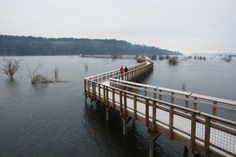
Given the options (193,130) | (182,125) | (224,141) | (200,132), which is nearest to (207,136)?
(193,130)

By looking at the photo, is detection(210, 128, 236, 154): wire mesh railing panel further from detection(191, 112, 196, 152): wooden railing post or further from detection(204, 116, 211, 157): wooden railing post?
detection(191, 112, 196, 152): wooden railing post

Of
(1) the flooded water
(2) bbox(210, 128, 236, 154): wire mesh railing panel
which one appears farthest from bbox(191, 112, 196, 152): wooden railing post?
(1) the flooded water

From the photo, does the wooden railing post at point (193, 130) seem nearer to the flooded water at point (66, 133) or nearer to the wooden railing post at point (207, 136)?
the wooden railing post at point (207, 136)

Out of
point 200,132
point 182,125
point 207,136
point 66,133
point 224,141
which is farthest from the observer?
point 66,133

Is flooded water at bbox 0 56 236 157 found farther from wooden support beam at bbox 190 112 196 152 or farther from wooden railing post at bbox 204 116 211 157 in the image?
wooden railing post at bbox 204 116 211 157

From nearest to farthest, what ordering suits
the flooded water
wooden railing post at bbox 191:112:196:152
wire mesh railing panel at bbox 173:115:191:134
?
1. wooden railing post at bbox 191:112:196:152
2. wire mesh railing panel at bbox 173:115:191:134
3. the flooded water

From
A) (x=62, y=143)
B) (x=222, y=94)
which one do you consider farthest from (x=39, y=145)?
(x=222, y=94)

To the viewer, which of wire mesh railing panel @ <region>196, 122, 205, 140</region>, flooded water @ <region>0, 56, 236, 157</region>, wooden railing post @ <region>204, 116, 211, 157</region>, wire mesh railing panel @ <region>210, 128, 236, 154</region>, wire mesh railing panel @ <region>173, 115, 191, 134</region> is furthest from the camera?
flooded water @ <region>0, 56, 236, 157</region>

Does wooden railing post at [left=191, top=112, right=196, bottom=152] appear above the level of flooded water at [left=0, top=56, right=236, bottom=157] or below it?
above

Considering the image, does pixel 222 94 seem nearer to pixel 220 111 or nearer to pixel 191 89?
pixel 191 89

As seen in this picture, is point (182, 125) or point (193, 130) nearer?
point (193, 130)

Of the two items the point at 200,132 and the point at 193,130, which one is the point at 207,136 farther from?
the point at 200,132

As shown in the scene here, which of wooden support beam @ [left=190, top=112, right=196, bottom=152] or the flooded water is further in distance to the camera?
the flooded water

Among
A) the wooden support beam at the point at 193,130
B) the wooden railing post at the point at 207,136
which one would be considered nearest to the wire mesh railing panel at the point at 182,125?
the wooden support beam at the point at 193,130
